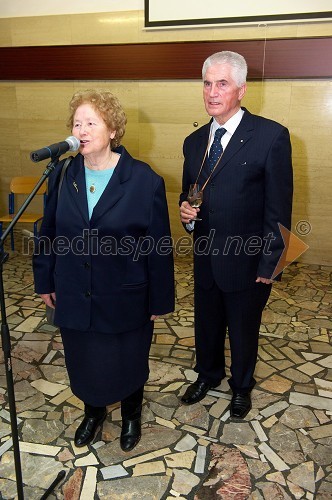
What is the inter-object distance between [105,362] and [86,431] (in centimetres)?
54

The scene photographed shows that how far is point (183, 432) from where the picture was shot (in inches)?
92.7

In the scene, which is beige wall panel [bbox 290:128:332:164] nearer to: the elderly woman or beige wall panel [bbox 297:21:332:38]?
beige wall panel [bbox 297:21:332:38]

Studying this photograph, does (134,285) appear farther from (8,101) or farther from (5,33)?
(5,33)

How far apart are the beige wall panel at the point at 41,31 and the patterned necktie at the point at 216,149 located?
3.94 meters

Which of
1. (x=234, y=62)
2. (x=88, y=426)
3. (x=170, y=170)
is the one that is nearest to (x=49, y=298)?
(x=88, y=426)

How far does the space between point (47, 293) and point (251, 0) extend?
13.0 ft

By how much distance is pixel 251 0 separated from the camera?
4398 mm

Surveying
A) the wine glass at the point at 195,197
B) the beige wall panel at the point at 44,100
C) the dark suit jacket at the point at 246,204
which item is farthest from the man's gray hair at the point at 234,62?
the beige wall panel at the point at 44,100

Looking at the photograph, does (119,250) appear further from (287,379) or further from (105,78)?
(105,78)

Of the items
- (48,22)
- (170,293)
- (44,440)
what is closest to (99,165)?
(170,293)

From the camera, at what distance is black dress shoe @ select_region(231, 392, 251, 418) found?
8.04 feet

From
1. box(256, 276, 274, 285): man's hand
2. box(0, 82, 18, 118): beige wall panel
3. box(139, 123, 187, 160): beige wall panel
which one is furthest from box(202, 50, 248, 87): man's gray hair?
box(0, 82, 18, 118): beige wall panel

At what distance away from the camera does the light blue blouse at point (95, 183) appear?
5.95 feet

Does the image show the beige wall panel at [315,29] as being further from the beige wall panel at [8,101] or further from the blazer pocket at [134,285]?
the blazer pocket at [134,285]
